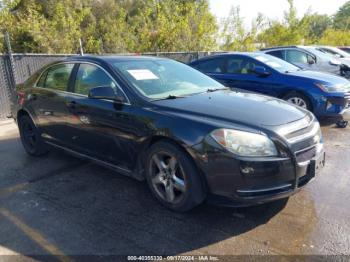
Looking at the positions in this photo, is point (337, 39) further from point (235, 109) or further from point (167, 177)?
point (167, 177)

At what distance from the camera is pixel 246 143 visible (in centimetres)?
278

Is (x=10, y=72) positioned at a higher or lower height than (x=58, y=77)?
lower

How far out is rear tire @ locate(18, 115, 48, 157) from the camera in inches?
200

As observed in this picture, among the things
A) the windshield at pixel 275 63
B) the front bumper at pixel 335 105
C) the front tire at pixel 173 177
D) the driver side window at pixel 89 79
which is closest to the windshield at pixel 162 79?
the driver side window at pixel 89 79

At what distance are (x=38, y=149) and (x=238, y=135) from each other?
363 centimetres

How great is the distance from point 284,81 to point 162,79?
11.8 feet

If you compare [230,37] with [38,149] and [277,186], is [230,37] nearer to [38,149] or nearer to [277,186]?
[38,149]

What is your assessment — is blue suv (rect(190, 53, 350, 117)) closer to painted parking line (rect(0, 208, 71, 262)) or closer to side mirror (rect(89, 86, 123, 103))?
side mirror (rect(89, 86, 123, 103))

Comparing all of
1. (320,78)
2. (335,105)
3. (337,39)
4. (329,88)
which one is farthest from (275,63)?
(337,39)

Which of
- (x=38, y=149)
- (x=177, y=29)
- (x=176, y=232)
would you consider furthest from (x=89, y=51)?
(x=176, y=232)

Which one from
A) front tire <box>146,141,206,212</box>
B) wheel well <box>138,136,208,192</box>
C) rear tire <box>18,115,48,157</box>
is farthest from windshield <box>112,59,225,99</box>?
rear tire <box>18,115,48,157</box>

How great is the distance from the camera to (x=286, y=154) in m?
2.80

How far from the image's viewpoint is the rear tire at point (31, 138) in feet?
16.6

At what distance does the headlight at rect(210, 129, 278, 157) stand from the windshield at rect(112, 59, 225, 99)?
1025mm
